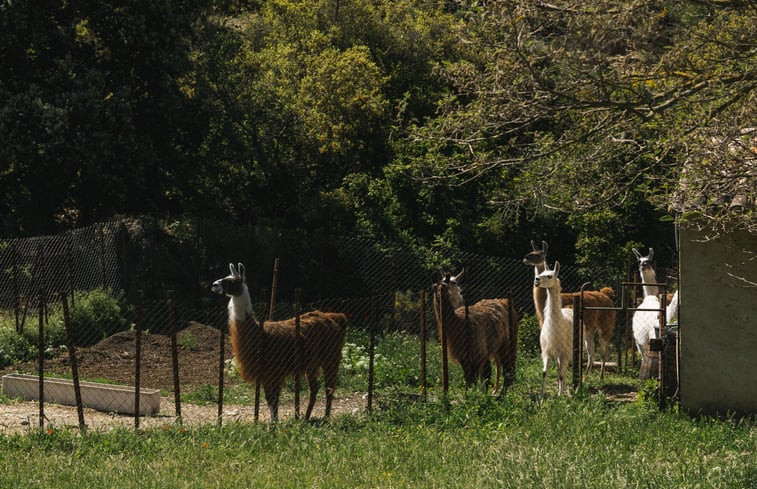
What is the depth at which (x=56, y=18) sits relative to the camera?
21.1 metres

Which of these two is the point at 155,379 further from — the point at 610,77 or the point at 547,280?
the point at 610,77

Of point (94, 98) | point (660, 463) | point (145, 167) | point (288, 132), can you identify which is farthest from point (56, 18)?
point (660, 463)

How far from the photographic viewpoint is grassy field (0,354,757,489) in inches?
308

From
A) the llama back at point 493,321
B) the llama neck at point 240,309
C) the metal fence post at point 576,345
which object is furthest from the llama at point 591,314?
the llama neck at point 240,309

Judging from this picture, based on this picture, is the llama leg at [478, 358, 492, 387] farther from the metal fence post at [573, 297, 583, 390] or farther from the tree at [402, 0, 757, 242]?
the tree at [402, 0, 757, 242]

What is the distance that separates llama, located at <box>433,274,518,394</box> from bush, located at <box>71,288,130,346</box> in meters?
6.83

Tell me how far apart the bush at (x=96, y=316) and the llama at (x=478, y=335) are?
22.4 feet

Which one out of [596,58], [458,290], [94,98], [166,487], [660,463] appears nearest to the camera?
[166,487]

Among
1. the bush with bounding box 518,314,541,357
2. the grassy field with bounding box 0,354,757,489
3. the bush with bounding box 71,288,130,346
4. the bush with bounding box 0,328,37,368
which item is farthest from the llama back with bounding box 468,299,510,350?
Answer: the bush with bounding box 71,288,130,346

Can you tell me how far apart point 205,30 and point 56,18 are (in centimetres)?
374

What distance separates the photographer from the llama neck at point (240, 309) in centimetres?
1083

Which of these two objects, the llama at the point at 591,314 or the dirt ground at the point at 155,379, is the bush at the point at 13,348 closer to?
the dirt ground at the point at 155,379

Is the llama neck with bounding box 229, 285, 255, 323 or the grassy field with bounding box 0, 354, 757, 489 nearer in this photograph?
the grassy field with bounding box 0, 354, 757, 489

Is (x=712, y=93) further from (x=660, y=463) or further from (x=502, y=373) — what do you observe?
(x=502, y=373)
